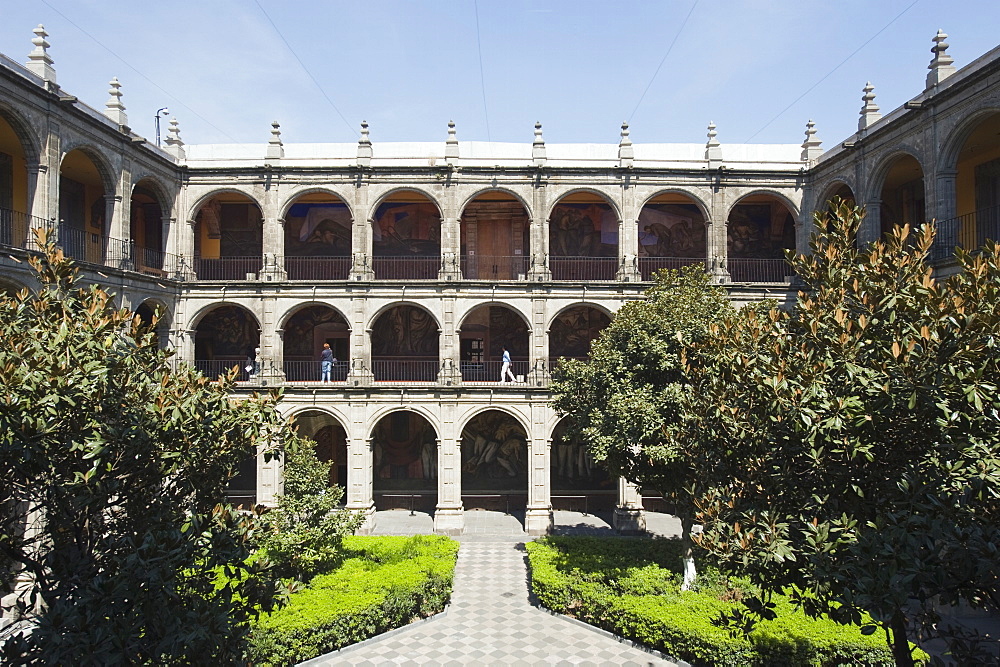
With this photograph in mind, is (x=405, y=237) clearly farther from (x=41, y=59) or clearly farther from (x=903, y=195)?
(x=903, y=195)

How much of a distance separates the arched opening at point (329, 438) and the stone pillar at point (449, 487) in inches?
171

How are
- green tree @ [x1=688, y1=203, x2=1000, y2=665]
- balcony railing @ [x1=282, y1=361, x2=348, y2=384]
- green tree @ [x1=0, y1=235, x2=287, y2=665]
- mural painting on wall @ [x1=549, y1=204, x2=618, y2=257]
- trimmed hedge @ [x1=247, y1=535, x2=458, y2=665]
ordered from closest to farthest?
1. green tree @ [x1=688, y1=203, x2=1000, y2=665]
2. green tree @ [x1=0, y1=235, x2=287, y2=665]
3. trimmed hedge @ [x1=247, y1=535, x2=458, y2=665]
4. balcony railing @ [x1=282, y1=361, x2=348, y2=384]
5. mural painting on wall @ [x1=549, y1=204, x2=618, y2=257]

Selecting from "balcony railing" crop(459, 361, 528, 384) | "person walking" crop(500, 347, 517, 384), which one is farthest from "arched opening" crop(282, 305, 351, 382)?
"person walking" crop(500, 347, 517, 384)

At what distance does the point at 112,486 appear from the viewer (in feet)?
19.8

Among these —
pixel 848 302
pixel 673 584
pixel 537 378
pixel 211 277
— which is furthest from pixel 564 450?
pixel 848 302

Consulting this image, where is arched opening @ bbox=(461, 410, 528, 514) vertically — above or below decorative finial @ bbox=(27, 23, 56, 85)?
below

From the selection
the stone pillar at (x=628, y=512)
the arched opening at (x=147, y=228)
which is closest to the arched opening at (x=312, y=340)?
the arched opening at (x=147, y=228)

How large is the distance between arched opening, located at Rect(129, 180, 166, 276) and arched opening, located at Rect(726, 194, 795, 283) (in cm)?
2013

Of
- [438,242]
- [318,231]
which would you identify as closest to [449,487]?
[438,242]

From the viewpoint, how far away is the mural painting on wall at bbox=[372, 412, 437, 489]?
2320cm

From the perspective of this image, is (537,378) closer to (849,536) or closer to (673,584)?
(673,584)

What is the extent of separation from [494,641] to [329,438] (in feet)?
43.2

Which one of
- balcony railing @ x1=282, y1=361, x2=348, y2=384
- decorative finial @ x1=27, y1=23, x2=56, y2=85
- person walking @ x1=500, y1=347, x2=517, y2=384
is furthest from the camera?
balcony railing @ x1=282, y1=361, x2=348, y2=384

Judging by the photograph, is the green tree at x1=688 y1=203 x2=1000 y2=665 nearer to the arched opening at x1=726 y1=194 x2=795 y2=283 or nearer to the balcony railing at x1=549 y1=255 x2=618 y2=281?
the balcony railing at x1=549 y1=255 x2=618 y2=281
